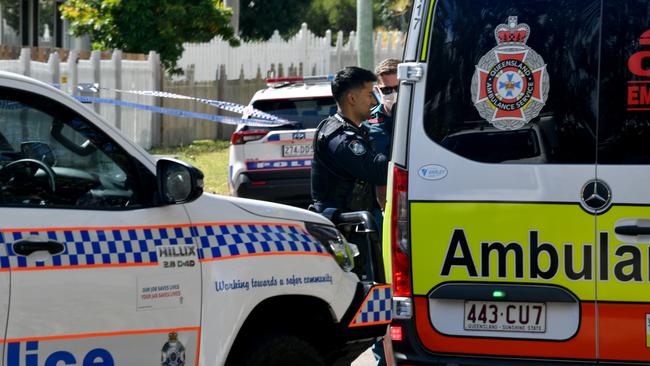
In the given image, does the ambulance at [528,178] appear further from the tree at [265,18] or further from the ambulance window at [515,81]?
the tree at [265,18]

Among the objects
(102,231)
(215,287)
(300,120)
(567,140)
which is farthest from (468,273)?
(300,120)

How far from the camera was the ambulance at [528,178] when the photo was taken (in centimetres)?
529

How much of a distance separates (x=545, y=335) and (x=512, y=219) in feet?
1.71

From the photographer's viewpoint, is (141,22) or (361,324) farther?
(141,22)

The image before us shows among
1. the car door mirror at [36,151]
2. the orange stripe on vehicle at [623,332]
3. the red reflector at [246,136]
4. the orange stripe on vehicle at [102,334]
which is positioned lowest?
the orange stripe on vehicle at [623,332]

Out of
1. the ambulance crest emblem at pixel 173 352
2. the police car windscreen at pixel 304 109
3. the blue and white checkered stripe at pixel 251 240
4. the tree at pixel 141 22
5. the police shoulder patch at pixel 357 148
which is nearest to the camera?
the ambulance crest emblem at pixel 173 352

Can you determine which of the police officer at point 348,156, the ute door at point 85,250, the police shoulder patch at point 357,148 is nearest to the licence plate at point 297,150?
the police officer at point 348,156

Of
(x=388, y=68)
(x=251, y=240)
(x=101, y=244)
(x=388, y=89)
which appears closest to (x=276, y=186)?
(x=388, y=68)

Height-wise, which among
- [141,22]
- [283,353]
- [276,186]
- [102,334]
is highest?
[141,22]

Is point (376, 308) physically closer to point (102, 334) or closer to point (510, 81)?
point (510, 81)

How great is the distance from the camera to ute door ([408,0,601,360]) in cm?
533

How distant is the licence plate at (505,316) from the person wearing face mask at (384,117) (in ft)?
6.76

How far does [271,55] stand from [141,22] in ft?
20.8

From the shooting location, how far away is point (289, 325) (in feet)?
17.7
